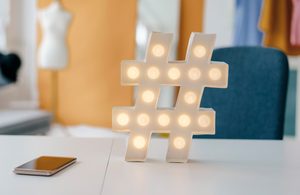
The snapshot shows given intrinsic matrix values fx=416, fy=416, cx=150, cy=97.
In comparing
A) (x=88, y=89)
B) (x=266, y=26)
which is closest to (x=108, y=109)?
(x=88, y=89)

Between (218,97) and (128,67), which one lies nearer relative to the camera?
(128,67)

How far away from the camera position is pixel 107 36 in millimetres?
2916

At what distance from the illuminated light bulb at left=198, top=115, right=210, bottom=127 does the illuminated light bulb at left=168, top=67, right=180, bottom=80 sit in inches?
3.9

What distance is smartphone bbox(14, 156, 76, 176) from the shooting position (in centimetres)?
73

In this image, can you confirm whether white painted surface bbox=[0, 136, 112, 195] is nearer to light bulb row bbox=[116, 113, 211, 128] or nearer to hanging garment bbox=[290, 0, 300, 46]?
light bulb row bbox=[116, 113, 211, 128]

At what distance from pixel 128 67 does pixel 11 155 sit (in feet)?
1.06

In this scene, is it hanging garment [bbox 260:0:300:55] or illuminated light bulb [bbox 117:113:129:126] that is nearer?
illuminated light bulb [bbox 117:113:129:126]

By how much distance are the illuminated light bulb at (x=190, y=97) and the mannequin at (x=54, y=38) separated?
182 centimetres

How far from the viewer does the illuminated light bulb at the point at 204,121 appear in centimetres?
87

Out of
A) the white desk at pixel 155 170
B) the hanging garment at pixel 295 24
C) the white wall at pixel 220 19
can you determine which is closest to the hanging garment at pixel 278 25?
the hanging garment at pixel 295 24

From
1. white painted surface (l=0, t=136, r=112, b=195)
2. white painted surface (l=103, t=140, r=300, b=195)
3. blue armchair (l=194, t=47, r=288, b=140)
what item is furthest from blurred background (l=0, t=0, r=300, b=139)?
white painted surface (l=103, t=140, r=300, b=195)

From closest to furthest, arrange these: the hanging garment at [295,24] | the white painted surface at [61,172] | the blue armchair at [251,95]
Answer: the white painted surface at [61,172] → the blue armchair at [251,95] → the hanging garment at [295,24]

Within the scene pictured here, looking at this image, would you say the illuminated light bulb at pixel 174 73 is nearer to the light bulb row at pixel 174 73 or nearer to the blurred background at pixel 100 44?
the light bulb row at pixel 174 73

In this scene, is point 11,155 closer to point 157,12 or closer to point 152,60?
point 152,60
